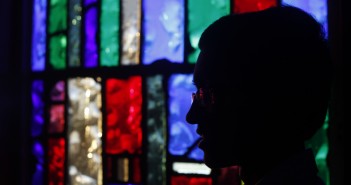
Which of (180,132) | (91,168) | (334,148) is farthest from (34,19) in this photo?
(334,148)

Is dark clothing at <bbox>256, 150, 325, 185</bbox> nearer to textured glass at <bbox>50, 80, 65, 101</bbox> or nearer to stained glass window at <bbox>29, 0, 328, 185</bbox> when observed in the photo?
stained glass window at <bbox>29, 0, 328, 185</bbox>

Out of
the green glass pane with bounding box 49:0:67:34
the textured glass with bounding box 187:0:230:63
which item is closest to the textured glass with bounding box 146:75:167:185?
the textured glass with bounding box 187:0:230:63

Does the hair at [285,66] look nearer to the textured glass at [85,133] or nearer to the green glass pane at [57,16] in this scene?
the textured glass at [85,133]

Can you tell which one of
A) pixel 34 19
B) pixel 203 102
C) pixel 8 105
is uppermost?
pixel 34 19

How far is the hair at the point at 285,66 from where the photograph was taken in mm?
929

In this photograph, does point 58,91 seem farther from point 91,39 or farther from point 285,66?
point 285,66

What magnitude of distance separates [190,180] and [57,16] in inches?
50.0

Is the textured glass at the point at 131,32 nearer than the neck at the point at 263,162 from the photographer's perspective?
No

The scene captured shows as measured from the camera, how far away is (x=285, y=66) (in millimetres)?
931

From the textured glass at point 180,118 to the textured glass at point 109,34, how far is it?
40 centimetres

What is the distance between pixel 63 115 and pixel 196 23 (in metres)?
0.95

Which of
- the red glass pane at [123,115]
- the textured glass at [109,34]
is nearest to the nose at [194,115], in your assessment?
the red glass pane at [123,115]

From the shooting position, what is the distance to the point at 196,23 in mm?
2168

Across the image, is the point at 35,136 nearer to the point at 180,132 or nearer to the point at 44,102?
the point at 44,102
